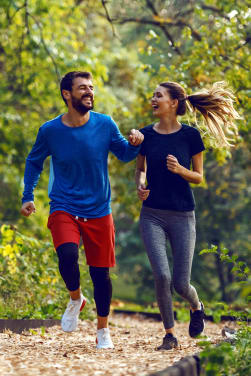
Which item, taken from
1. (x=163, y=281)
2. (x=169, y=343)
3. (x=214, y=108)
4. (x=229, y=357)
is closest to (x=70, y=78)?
(x=214, y=108)

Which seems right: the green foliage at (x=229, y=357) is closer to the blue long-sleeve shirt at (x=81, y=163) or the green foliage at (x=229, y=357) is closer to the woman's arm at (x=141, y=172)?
the woman's arm at (x=141, y=172)

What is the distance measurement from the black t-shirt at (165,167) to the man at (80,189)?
7.1 inches

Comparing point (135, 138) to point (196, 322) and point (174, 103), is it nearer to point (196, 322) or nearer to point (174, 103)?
point (174, 103)

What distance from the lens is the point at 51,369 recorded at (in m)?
3.95

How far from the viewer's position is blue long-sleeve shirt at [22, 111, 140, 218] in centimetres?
492

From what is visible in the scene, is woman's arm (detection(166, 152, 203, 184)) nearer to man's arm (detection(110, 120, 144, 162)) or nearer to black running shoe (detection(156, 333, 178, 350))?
man's arm (detection(110, 120, 144, 162))

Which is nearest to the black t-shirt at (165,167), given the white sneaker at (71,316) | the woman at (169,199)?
the woman at (169,199)

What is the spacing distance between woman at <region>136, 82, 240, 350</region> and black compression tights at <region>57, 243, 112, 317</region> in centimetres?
44

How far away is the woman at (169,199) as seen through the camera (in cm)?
497

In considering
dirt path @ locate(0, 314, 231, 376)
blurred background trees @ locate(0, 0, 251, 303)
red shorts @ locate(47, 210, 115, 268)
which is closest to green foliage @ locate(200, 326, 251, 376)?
dirt path @ locate(0, 314, 231, 376)

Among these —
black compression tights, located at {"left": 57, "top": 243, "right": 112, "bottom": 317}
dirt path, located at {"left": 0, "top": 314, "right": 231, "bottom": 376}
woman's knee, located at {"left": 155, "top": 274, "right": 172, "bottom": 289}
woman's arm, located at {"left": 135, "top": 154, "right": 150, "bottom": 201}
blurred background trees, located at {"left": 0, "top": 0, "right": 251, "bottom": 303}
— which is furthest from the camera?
blurred background trees, located at {"left": 0, "top": 0, "right": 251, "bottom": 303}

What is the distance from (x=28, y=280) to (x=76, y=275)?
268cm

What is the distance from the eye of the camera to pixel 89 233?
4.96m

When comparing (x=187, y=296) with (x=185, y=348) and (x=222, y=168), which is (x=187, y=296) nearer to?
(x=185, y=348)
